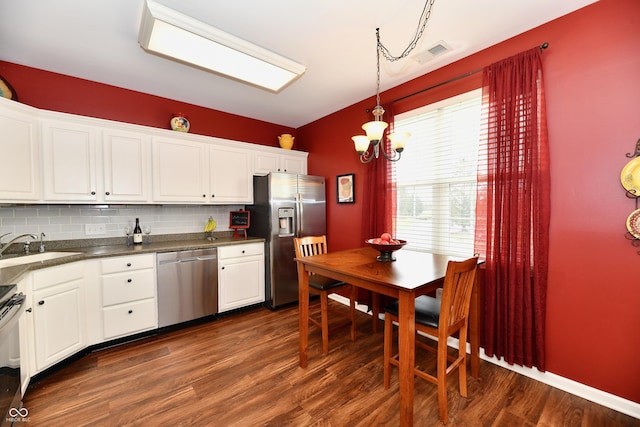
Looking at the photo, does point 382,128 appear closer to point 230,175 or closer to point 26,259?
point 230,175

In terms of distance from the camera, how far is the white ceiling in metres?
1.82

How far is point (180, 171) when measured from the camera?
312cm

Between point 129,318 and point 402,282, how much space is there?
2.66 metres

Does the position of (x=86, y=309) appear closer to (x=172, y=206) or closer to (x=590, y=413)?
(x=172, y=206)

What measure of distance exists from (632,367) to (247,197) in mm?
3793

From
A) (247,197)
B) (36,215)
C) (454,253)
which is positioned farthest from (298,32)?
(36,215)

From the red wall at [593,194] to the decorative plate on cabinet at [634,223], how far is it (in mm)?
42

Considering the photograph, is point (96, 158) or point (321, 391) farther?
point (96, 158)

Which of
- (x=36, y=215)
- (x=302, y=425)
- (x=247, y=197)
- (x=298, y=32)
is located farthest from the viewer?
(x=247, y=197)

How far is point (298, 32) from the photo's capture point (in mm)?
2094

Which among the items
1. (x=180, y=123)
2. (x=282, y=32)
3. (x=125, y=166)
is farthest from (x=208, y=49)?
(x=125, y=166)

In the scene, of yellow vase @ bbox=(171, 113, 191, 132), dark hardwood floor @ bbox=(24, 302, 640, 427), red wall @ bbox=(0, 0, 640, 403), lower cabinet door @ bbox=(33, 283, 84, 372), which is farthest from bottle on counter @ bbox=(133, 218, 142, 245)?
red wall @ bbox=(0, 0, 640, 403)

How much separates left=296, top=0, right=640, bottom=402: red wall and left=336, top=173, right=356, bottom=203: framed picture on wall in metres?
2.04

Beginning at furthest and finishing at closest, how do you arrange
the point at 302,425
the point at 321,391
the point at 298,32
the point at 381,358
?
the point at 381,358 → the point at 298,32 → the point at 321,391 → the point at 302,425
